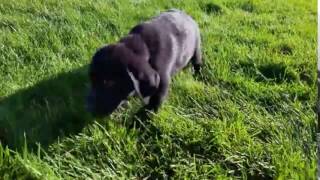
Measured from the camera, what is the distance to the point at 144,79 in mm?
4105

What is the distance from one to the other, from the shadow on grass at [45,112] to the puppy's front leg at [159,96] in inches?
21.1

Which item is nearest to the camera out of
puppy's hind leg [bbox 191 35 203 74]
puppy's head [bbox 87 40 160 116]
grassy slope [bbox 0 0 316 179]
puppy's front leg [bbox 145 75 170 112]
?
grassy slope [bbox 0 0 316 179]

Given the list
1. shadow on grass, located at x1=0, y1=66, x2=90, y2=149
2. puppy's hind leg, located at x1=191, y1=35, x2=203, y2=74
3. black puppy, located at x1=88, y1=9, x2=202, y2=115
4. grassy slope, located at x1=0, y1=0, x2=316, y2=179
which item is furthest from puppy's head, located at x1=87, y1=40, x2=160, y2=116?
puppy's hind leg, located at x1=191, y1=35, x2=203, y2=74

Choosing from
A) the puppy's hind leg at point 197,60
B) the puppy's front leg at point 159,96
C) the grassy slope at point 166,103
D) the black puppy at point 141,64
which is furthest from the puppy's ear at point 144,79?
the puppy's hind leg at point 197,60

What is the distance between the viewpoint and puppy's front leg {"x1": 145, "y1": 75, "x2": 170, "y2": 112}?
4395mm

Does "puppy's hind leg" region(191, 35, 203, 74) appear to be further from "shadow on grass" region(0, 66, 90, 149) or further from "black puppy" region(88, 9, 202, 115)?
"shadow on grass" region(0, 66, 90, 149)

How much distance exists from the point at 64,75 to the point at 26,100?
537mm

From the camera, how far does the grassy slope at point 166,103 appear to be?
3846 millimetres

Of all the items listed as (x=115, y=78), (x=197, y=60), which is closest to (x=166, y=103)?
(x=115, y=78)

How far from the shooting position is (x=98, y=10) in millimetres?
6566

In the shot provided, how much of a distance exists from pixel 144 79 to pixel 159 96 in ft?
1.15

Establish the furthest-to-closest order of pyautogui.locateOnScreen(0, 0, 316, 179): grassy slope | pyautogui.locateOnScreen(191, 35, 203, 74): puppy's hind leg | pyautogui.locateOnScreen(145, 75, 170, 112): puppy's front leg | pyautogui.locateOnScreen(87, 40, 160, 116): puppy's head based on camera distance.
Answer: pyautogui.locateOnScreen(191, 35, 203, 74): puppy's hind leg < pyautogui.locateOnScreen(145, 75, 170, 112): puppy's front leg < pyautogui.locateOnScreen(87, 40, 160, 116): puppy's head < pyautogui.locateOnScreen(0, 0, 316, 179): grassy slope

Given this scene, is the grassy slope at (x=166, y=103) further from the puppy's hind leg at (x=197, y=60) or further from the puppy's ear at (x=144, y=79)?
the puppy's ear at (x=144, y=79)

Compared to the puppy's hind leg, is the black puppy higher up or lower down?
higher up
